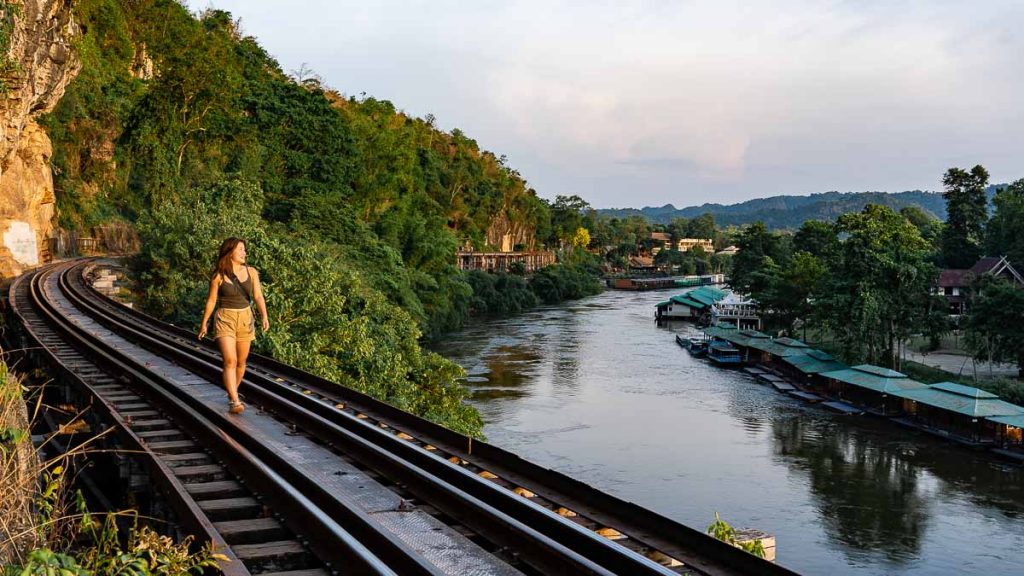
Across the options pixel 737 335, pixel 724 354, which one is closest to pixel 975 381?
pixel 724 354

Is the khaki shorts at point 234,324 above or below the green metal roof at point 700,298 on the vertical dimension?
above

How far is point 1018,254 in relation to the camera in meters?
61.9

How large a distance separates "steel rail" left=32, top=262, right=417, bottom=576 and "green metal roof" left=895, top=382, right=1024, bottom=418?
30.0 m

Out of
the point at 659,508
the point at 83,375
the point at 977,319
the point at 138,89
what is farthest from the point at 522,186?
the point at 83,375

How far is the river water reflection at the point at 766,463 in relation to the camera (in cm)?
2192

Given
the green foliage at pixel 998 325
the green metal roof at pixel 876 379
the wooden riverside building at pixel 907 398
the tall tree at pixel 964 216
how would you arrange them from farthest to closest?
1. the tall tree at pixel 964 216
2. the green foliage at pixel 998 325
3. the green metal roof at pixel 876 379
4. the wooden riverside building at pixel 907 398

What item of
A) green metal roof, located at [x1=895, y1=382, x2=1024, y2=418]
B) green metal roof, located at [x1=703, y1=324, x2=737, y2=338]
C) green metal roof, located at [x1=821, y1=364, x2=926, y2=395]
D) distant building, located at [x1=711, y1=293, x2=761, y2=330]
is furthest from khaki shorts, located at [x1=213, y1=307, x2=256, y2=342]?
distant building, located at [x1=711, y1=293, x2=761, y2=330]

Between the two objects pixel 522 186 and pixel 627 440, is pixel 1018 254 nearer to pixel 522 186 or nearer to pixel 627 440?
pixel 627 440

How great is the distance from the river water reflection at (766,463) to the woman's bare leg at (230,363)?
13.8 m

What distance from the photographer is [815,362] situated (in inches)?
1722

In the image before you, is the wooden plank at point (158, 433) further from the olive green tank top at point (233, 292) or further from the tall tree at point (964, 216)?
the tall tree at point (964, 216)

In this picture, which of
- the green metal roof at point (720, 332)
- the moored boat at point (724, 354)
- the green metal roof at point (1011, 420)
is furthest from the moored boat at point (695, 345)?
the green metal roof at point (1011, 420)

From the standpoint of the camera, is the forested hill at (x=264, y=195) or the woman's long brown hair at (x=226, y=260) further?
the forested hill at (x=264, y=195)

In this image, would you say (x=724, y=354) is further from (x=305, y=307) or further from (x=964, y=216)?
(x=305, y=307)
